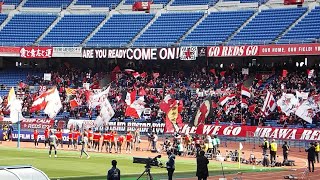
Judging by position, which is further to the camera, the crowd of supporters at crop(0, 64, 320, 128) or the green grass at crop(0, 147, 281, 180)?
the crowd of supporters at crop(0, 64, 320, 128)

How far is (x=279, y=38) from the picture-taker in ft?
205

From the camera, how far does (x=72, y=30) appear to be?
74.4 meters

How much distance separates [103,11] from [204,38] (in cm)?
1389

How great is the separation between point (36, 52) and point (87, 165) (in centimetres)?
3249

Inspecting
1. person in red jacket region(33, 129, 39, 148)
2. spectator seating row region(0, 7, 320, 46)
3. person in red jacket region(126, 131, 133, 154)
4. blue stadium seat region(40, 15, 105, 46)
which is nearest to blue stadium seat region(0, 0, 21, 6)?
spectator seating row region(0, 7, 320, 46)

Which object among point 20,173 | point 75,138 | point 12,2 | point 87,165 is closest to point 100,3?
point 12,2

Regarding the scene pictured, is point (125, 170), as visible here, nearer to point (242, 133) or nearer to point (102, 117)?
point (102, 117)

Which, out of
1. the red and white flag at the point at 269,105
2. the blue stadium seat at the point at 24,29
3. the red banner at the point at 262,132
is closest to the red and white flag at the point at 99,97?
the red banner at the point at 262,132

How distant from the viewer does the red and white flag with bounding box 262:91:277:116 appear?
56.5 meters

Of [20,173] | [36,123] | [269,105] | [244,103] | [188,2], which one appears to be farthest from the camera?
[188,2]

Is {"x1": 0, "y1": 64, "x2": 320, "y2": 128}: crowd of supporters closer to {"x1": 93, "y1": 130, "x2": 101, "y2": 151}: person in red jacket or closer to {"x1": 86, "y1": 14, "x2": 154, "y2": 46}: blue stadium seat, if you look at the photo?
{"x1": 86, "y1": 14, "x2": 154, "y2": 46}: blue stadium seat

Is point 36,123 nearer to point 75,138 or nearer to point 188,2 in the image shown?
point 75,138

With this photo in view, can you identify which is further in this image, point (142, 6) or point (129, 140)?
point (142, 6)

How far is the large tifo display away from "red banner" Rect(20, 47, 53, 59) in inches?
430
